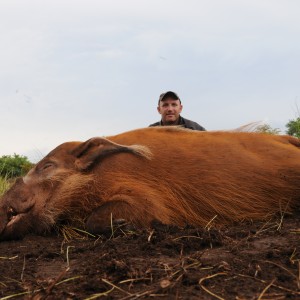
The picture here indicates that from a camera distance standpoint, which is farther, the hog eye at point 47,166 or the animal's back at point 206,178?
the hog eye at point 47,166

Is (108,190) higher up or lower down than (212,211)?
higher up

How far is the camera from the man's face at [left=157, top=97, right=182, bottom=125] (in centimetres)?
1003

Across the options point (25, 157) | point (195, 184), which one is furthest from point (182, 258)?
point (25, 157)

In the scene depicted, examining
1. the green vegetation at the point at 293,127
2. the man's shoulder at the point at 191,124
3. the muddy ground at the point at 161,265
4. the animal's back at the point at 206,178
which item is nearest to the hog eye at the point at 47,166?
the animal's back at the point at 206,178

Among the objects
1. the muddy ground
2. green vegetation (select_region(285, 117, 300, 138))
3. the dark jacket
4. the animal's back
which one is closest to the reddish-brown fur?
the animal's back

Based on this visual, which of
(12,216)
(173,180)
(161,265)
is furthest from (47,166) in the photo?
(161,265)

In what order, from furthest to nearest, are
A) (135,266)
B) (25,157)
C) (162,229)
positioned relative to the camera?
1. (25,157)
2. (162,229)
3. (135,266)

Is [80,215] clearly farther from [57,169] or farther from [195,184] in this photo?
[195,184]

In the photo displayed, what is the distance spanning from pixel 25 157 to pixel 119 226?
12059 millimetres

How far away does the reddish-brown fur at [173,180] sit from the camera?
5562 mm

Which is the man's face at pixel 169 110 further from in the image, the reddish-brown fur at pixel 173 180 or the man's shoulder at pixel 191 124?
the reddish-brown fur at pixel 173 180

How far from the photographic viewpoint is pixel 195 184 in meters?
5.61

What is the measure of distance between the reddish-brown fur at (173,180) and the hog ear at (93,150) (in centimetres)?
1

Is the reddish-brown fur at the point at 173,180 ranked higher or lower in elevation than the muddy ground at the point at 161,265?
higher
